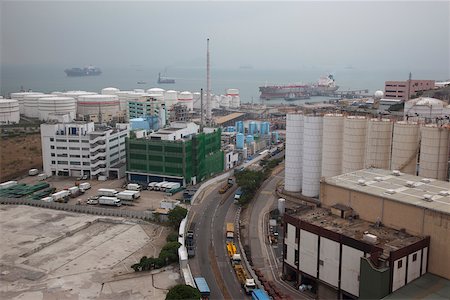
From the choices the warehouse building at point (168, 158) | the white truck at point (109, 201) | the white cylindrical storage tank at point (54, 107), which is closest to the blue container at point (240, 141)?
the warehouse building at point (168, 158)

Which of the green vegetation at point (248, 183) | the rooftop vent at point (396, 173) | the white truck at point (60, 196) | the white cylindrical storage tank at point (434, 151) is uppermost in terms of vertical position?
A: the white cylindrical storage tank at point (434, 151)

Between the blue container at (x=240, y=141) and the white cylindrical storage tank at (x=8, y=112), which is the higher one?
the white cylindrical storage tank at (x=8, y=112)

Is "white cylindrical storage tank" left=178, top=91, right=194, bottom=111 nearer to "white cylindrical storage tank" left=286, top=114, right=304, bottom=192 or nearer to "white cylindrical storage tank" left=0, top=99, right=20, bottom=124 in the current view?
"white cylindrical storage tank" left=0, top=99, right=20, bottom=124

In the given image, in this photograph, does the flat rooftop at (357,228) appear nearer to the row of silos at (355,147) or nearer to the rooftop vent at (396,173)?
the rooftop vent at (396,173)

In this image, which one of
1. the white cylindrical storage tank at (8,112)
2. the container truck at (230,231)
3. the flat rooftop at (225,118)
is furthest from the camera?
the flat rooftop at (225,118)

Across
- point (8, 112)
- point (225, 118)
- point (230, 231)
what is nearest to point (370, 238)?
point (230, 231)

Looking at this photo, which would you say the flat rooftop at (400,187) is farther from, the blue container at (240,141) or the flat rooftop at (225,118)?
the flat rooftop at (225,118)

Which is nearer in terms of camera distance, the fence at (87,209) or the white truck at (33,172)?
the fence at (87,209)

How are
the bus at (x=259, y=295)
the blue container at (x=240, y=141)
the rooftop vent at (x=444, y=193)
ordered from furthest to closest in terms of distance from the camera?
the blue container at (x=240, y=141)
the rooftop vent at (x=444, y=193)
the bus at (x=259, y=295)

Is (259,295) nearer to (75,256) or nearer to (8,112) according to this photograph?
(75,256)
